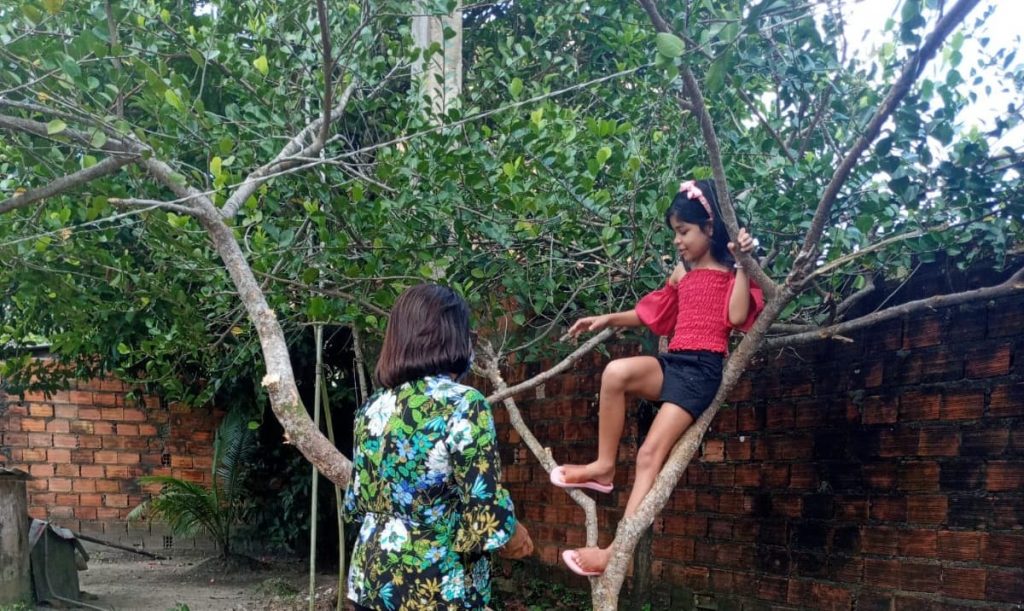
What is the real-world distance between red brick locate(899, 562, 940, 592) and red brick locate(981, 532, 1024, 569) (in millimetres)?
211

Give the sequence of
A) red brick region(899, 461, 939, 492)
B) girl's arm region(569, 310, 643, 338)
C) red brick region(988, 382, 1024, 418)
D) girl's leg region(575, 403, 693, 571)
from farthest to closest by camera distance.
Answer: red brick region(899, 461, 939, 492), red brick region(988, 382, 1024, 418), girl's arm region(569, 310, 643, 338), girl's leg region(575, 403, 693, 571)

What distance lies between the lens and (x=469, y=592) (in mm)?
2035

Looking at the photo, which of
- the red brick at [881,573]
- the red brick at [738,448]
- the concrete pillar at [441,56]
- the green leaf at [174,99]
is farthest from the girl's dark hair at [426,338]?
the red brick at [738,448]

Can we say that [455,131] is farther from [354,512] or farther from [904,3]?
[904,3]

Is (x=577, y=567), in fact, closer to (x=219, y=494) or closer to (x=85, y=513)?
(x=219, y=494)

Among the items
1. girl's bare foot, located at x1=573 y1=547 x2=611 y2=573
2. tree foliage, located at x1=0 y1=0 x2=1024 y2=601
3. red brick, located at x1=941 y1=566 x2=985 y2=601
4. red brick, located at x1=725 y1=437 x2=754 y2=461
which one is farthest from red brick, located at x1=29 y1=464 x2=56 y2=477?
red brick, located at x1=941 y1=566 x2=985 y2=601

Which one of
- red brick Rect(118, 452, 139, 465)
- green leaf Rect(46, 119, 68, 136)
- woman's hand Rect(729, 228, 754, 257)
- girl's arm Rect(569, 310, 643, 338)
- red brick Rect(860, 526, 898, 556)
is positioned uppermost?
green leaf Rect(46, 119, 68, 136)

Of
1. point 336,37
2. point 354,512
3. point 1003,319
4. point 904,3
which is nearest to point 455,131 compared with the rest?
point 336,37

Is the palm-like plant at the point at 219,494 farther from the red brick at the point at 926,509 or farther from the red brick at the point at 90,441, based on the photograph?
the red brick at the point at 926,509

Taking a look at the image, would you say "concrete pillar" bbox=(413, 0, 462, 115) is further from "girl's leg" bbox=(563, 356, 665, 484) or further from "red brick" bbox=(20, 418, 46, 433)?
"red brick" bbox=(20, 418, 46, 433)

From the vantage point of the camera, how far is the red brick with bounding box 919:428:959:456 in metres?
3.09

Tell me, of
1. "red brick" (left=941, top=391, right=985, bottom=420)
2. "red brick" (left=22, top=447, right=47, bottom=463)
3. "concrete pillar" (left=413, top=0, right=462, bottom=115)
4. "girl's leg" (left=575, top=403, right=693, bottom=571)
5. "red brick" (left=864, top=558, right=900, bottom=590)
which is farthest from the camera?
"red brick" (left=22, top=447, right=47, bottom=463)

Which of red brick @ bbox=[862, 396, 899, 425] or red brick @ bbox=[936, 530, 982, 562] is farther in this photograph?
red brick @ bbox=[862, 396, 899, 425]

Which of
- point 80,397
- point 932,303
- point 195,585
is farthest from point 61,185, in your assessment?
point 80,397
